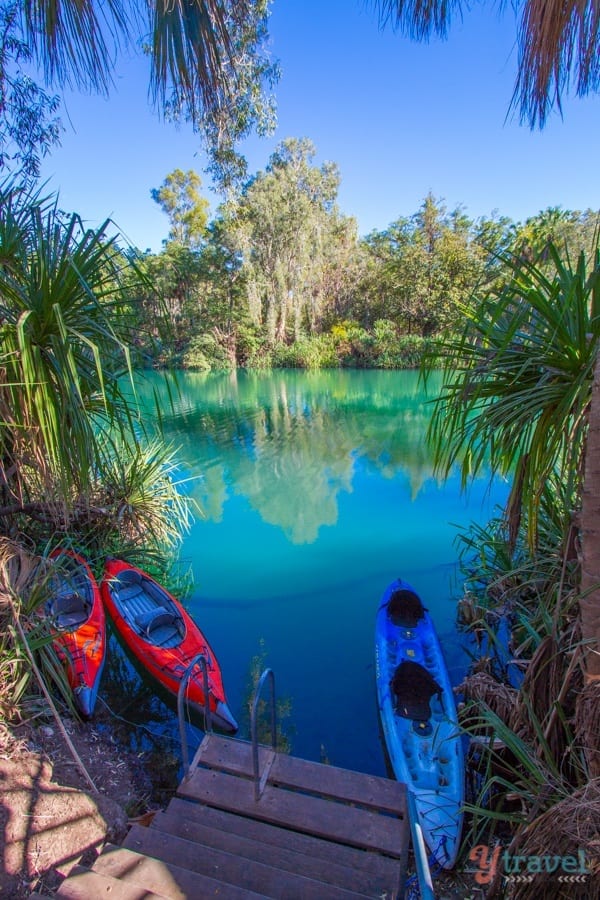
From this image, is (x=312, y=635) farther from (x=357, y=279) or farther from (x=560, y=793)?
(x=357, y=279)

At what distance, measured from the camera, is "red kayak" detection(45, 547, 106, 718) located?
3426 mm

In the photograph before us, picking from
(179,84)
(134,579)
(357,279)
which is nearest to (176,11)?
(179,84)

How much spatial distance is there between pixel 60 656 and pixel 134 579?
150cm

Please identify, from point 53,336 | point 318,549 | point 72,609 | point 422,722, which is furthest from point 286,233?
point 422,722

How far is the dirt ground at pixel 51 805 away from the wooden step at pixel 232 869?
366 mm

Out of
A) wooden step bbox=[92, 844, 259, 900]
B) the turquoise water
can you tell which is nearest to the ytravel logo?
wooden step bbox=[92, 844, 259, 900]

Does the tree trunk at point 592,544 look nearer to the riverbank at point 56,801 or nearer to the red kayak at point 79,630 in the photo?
the riverbank at point 56,801

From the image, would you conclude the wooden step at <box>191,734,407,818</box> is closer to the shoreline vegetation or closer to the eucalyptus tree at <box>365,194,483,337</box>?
the shoreline vegetation

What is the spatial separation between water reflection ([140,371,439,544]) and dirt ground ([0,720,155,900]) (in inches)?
103

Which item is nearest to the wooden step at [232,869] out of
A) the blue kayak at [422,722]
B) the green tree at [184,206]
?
the blue kayak at [422,722]

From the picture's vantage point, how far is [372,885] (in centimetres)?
192

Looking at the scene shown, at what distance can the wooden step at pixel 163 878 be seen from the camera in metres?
1.70

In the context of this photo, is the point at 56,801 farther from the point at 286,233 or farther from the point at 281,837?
the point at 286,233

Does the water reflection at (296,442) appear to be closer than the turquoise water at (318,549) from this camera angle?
No
